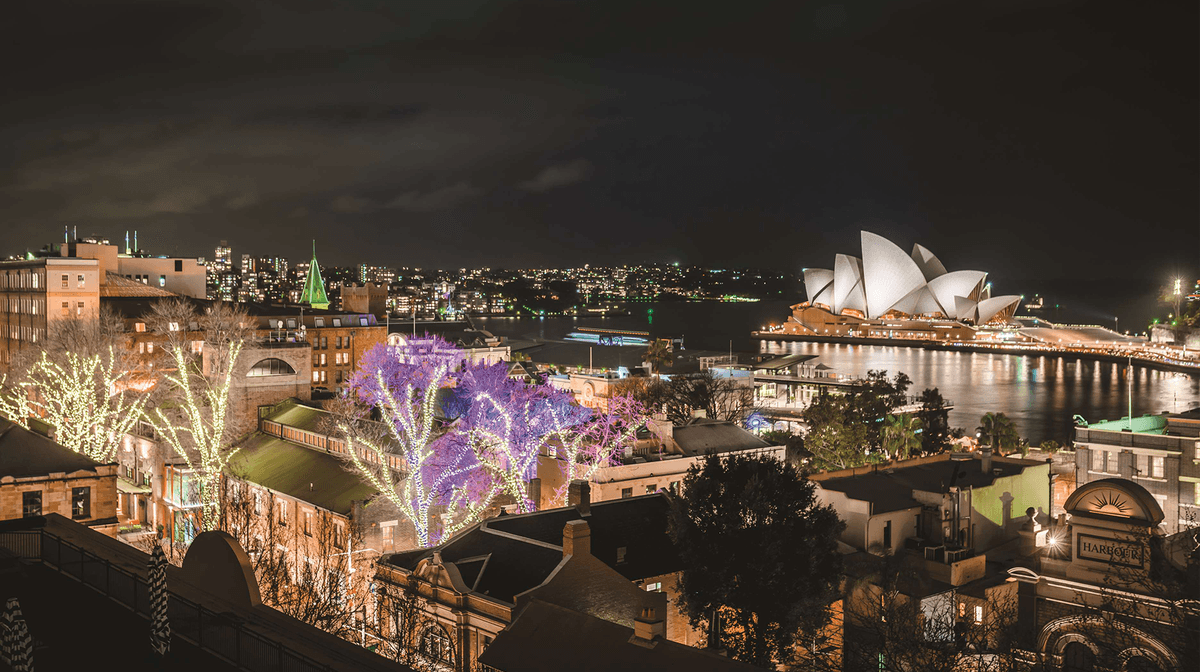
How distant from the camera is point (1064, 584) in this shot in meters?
17.8

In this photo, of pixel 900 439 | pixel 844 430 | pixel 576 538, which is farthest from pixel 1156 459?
pixel 576 538

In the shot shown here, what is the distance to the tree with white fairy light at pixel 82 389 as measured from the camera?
1136 inches

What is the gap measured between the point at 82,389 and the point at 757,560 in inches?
947

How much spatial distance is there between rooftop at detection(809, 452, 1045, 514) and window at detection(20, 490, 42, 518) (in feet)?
63.4

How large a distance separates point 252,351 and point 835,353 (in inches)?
4033

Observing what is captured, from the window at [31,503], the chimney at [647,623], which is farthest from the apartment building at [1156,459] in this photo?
the window at [31,503]

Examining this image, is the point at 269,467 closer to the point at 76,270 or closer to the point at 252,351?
the point at 252,351

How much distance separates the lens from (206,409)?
108 feet

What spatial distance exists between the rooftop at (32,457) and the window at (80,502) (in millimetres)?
492

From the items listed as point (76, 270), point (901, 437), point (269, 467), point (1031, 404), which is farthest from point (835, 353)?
point (269, 467)

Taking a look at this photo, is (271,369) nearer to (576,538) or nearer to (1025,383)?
(576,538)

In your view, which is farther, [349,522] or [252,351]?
[252,351]

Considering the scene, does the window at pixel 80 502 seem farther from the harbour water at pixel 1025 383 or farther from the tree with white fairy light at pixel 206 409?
the harbour water at pixel 1025 383

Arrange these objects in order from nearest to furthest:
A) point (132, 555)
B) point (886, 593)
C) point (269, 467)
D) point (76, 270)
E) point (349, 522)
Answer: point (132, 555)
point (886, 593)
point (349, 522)
point (269, 467)
point (76, 270)
